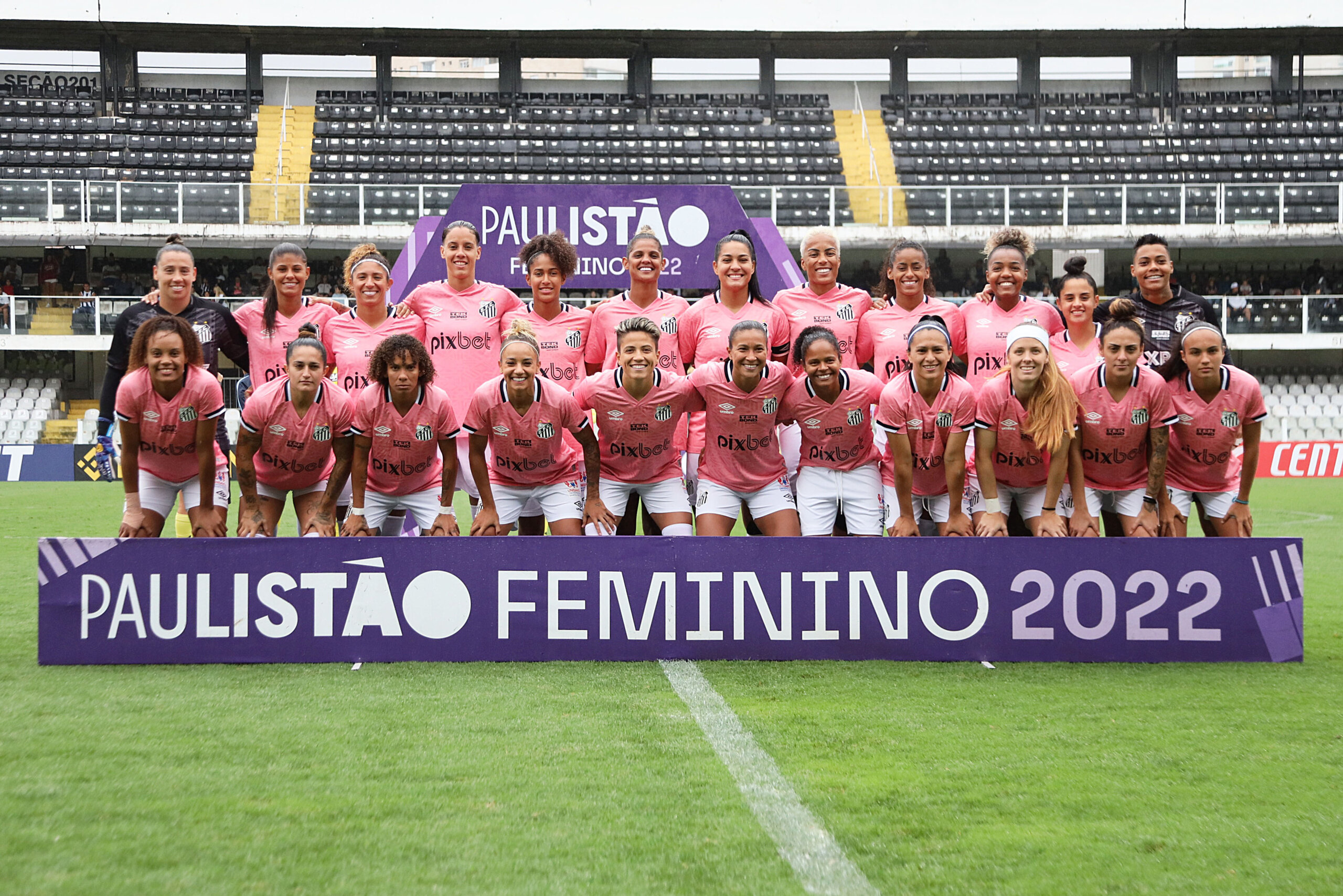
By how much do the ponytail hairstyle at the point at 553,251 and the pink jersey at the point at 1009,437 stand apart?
2.39m

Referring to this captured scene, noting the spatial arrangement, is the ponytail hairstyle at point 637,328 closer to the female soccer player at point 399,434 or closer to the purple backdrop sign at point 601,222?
the female soccer player at point 399,434

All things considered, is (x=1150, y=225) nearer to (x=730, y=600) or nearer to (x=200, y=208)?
(x=200, y=208)

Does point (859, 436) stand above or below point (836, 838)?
above

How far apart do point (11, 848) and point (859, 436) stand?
4130 mm

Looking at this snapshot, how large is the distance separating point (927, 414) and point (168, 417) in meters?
3.59

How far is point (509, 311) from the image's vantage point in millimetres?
7004

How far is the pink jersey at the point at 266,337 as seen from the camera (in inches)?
258

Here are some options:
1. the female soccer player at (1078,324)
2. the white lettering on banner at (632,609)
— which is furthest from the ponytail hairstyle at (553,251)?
the female soccer player at (1078,324)

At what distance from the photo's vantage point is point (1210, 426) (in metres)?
5.85

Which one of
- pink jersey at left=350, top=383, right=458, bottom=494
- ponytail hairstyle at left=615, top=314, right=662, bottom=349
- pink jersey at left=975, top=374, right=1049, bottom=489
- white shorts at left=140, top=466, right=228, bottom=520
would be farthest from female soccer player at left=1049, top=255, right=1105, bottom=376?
white shorts at left=140, top=466, right=228, bottom=520

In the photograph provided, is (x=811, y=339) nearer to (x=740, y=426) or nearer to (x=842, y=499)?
(x=740, y=426)

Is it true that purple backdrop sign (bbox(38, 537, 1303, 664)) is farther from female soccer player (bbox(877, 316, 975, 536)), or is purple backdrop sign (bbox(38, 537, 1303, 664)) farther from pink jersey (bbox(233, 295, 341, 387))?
pink jersey (bbox(233, 295, 341, 387))

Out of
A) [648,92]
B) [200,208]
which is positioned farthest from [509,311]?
[648,92]

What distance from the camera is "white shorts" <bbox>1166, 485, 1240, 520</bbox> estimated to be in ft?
19.6
